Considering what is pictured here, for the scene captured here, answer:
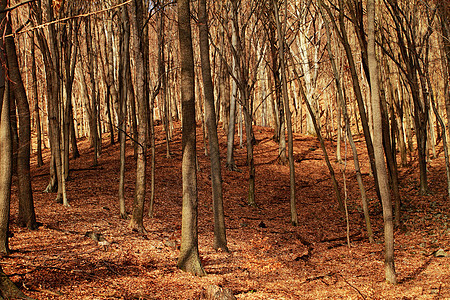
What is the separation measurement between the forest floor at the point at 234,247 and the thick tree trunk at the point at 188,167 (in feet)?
1.09

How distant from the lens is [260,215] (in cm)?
1152

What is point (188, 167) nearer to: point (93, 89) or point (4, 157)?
point (4, 157)

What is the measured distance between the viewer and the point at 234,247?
802cm

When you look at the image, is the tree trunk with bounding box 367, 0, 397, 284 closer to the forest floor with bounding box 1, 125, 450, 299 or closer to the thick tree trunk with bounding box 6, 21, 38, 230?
the forest floor with bounding box 1, 125, 450, 299

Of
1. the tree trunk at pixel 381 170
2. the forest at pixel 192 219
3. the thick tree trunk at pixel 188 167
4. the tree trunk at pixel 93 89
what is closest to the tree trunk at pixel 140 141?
the forest at pixel 192 219

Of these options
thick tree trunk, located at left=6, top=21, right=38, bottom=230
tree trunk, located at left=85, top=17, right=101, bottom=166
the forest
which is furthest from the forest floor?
tree trunk, located at left=85, top=17, right=101, bottom=166

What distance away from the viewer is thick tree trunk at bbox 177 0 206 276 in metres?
6.10

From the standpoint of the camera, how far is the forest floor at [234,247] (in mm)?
5180

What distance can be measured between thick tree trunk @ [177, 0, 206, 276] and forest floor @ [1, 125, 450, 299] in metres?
0.33

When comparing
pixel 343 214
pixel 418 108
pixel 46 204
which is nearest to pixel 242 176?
pixel 343 214

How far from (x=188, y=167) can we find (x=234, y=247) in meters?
2.77

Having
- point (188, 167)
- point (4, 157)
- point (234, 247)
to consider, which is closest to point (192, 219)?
point (188, 167)

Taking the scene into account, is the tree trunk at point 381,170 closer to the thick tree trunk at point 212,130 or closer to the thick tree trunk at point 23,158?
the thick tree trunk at point 212,130

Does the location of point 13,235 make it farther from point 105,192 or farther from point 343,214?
point 343,214
